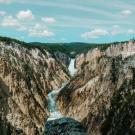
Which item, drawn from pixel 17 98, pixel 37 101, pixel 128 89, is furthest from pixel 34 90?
pixel 128 89

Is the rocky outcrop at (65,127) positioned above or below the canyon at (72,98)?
below

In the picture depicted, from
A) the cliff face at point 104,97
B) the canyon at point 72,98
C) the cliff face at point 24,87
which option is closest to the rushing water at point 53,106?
the canyon at point 72,98

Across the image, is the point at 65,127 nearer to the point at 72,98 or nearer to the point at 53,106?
the point at 72,98

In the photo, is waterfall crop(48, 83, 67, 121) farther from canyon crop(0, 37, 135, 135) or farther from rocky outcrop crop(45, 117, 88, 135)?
rocky outcrop crop(45, 117, 88, 135)

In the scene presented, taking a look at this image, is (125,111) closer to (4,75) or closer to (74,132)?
(74,132)

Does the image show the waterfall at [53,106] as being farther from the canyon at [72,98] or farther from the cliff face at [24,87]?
the cliff face at [24,87]

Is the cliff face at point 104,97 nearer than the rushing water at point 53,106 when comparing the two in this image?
Yes

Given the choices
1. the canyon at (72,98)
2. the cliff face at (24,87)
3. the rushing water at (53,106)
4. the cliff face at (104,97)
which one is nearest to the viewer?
the cliff face at (104,97)

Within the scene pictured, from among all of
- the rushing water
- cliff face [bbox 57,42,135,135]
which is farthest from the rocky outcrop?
the rushing water
